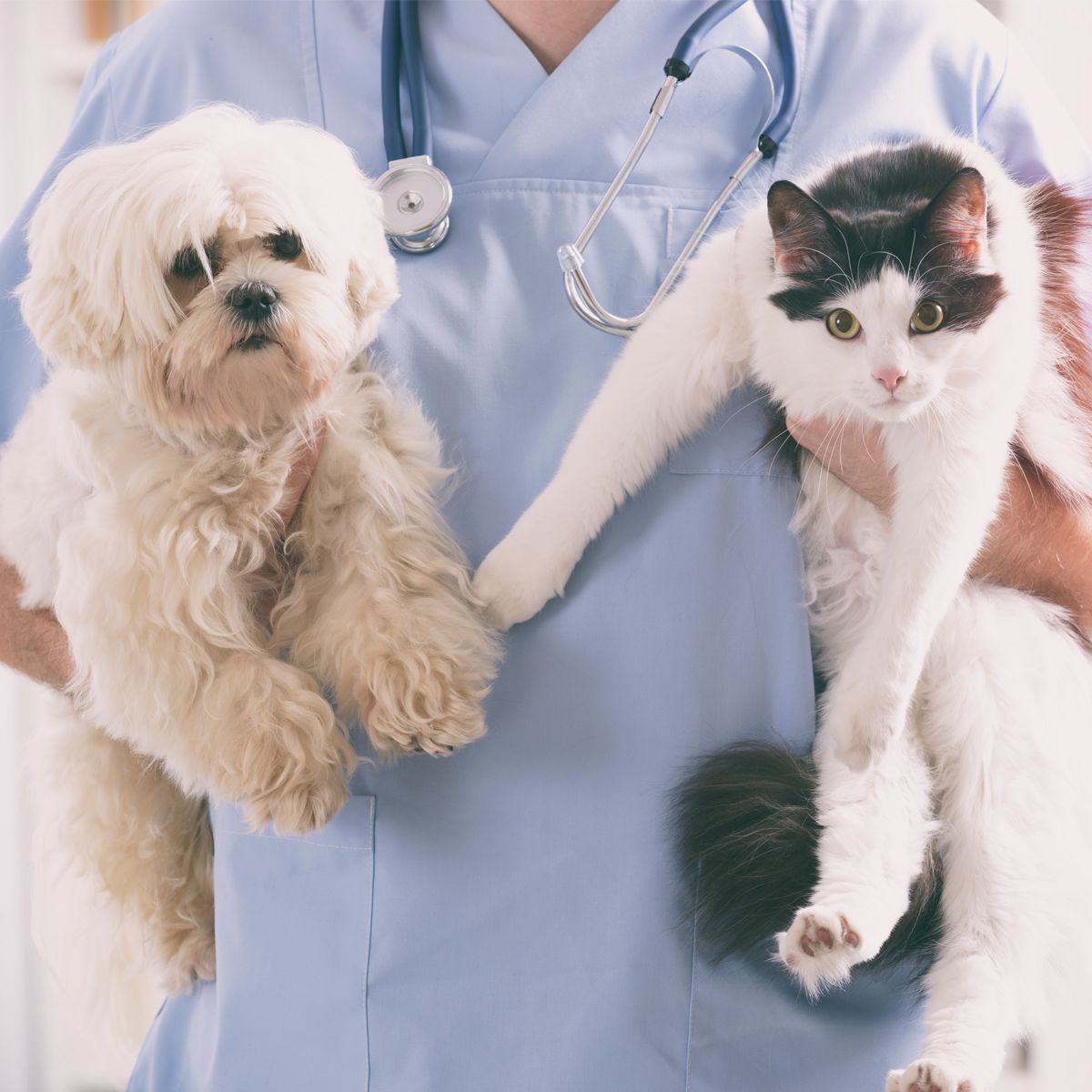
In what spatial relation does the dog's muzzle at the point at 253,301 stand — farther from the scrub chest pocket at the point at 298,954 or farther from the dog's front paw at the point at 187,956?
the dog's front paw at the point at 187,956

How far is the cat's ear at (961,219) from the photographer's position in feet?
2.69

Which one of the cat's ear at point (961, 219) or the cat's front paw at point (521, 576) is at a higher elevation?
the cat's ear at point (961, 219)

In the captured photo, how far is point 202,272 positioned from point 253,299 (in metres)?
0.07

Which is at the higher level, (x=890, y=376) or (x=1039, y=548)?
(x=890, y=376)

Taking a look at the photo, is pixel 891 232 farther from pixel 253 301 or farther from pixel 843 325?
pixel 253 301

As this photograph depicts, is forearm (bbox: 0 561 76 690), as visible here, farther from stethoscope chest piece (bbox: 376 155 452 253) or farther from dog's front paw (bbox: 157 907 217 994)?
stethoscope chest piece (bbox: 376 155 452 253)

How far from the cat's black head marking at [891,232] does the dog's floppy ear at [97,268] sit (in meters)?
0.53

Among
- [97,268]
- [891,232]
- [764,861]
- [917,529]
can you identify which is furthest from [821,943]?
[97,268]

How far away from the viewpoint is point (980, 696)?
0.94m

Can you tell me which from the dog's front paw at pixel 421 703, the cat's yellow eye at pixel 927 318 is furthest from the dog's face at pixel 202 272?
the cat's yellow eye at pixel 927 318

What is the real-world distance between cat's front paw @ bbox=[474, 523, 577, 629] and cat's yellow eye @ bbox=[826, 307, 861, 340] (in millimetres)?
302

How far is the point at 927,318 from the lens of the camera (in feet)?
2.82

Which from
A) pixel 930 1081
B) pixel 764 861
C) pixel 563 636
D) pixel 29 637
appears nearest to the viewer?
pixel 930 1081

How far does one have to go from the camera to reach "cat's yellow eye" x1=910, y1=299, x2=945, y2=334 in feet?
2.82
